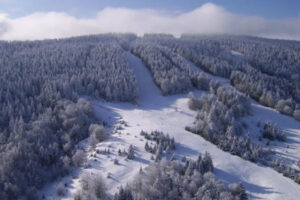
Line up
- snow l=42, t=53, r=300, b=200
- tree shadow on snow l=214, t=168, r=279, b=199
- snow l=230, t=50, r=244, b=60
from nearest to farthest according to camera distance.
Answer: tree shadow on snow l=214, t=168, r=279, b=199 < snow l=42, t=53, r=300, b=200 < snow l=230, t=50, r=244, b=60

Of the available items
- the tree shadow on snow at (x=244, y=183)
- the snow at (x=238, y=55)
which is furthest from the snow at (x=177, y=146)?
the snow at (x=238, y=55)

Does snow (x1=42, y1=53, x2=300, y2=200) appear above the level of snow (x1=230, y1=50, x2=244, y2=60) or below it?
below

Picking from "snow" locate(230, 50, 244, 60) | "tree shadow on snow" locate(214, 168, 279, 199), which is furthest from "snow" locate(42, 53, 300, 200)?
"snow" locate(230, 50, 244, 60)

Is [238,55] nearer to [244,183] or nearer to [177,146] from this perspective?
[177,146]

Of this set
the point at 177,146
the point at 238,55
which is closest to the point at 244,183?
the point at 177,146

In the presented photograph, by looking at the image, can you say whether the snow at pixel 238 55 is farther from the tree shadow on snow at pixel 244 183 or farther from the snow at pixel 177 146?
the tree shadow on snow at pixel 244 183

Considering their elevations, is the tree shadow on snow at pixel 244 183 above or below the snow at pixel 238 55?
below

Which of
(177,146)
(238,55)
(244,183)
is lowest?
(244,183)

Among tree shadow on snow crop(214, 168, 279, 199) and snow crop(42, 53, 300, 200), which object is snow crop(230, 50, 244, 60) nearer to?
snow crop(42, 53, 300, 200)

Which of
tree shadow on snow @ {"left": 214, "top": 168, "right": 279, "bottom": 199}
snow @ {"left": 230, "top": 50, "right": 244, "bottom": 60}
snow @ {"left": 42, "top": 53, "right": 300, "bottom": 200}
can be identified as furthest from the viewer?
snow @ {"left": 230, "top": 50, "right": 244, "bottom": 60}
